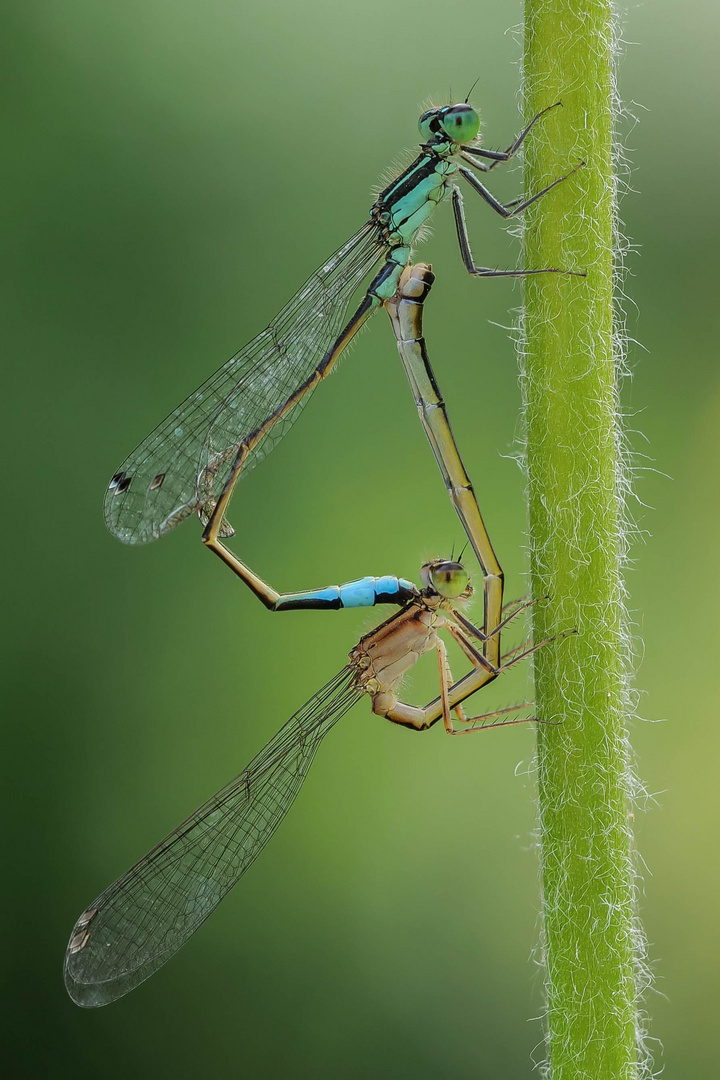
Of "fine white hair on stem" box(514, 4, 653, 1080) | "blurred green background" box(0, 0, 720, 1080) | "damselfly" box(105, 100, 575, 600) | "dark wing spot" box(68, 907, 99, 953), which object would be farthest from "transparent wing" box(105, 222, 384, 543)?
"fine white hair on stem" box(514, 4, 653, 1080)

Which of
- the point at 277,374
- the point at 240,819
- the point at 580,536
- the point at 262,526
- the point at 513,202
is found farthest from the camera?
the point at 262,526

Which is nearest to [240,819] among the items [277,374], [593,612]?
[277,374]

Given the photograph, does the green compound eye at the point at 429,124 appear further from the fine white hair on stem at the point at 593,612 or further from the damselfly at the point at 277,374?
the fine white hair on stem at the point at 593,612

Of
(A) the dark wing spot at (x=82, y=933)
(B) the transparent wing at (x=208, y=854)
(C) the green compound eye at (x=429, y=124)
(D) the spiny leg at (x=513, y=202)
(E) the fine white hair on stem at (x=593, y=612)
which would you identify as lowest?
(A) the dark wing spot at (x=82, y=933)

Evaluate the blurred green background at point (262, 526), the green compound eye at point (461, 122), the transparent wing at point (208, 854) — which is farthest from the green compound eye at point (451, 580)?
the blurred green background at point (262, 526)

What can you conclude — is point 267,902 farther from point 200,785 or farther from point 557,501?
point 557,501

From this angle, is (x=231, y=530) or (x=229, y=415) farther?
(x=229, y=415)

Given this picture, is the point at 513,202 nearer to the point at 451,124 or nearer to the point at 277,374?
the point at 451,124
